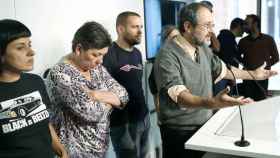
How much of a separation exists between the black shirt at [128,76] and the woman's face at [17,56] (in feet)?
3.36

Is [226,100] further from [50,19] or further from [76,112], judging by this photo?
[50,19]

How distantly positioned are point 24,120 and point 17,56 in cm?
27

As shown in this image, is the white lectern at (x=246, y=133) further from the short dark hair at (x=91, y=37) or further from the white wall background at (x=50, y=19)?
the white wall background at (x=50, y=19)

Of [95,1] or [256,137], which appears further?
[95,1]

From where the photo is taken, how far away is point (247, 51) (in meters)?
4.48

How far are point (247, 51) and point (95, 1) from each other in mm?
2744

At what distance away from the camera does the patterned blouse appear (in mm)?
1640

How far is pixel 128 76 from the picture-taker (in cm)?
244

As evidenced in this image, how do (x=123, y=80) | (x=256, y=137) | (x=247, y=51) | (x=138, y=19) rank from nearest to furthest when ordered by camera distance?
(x=256, y=137), (x=123, y=80), (x=138, y=19), (x=247, y=51)

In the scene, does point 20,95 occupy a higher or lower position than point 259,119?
higher

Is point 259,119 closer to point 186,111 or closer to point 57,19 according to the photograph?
point 186,111

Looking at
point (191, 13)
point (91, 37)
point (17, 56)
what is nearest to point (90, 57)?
point (91, 37)

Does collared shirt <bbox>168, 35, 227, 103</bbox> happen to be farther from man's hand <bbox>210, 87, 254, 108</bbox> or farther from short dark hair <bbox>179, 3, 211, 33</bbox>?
man's hand <bbox>210, 87, 254, 108</bbox>

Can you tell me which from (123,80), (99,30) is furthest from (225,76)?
(99,30)
